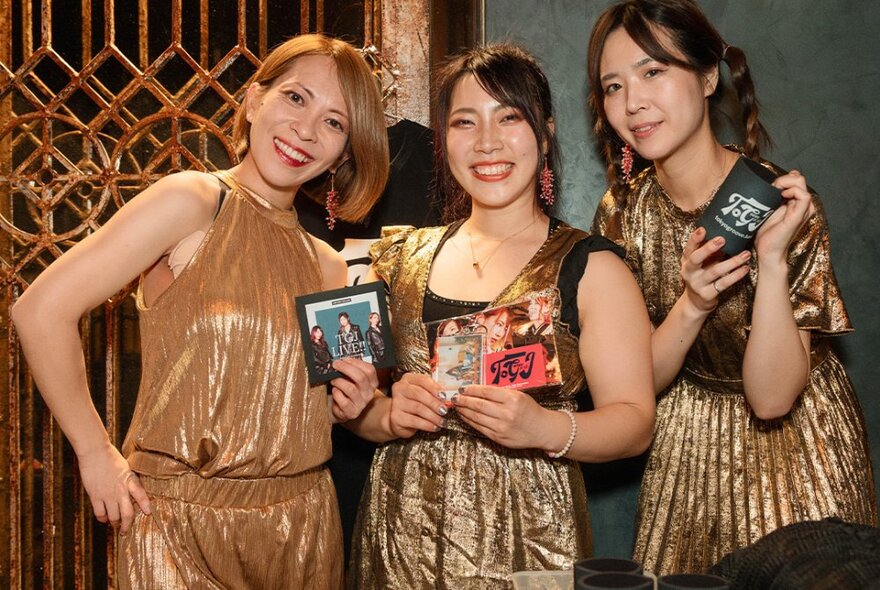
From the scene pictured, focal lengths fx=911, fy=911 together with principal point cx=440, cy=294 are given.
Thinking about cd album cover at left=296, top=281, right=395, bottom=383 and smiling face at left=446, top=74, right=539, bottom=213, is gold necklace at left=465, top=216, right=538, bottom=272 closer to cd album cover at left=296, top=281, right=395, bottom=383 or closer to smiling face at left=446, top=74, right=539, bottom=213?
smiling face at left=446, top=74, right=539, bottom=213

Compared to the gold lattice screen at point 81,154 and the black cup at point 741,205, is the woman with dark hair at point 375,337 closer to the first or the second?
the black cup at point 741,205

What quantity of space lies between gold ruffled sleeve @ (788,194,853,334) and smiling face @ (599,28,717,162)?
410 millimetres

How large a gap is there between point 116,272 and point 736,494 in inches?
68.8

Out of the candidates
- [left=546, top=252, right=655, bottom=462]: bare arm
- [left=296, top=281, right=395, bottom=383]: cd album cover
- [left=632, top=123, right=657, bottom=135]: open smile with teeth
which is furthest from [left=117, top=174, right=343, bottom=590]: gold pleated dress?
[left=632, top=123, right=657, bottom=135]: open smile with teeth

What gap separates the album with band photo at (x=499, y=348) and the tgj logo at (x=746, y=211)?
45cm

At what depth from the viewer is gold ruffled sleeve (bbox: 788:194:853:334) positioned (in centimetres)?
242

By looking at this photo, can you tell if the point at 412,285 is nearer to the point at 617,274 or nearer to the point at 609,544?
the point at 617,274

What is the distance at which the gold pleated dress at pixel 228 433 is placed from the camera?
2.23 m

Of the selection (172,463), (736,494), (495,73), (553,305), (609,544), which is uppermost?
(495,73)

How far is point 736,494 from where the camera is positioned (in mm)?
2525

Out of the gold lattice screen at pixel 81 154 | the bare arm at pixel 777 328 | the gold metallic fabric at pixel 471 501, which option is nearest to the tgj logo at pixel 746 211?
the bare arm at pixel 777 328

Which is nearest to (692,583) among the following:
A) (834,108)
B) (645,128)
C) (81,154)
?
(645,128)

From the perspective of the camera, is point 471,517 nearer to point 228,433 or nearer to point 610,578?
point 228,433

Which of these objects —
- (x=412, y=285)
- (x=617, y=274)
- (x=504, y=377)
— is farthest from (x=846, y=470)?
(x=412, y=285)
